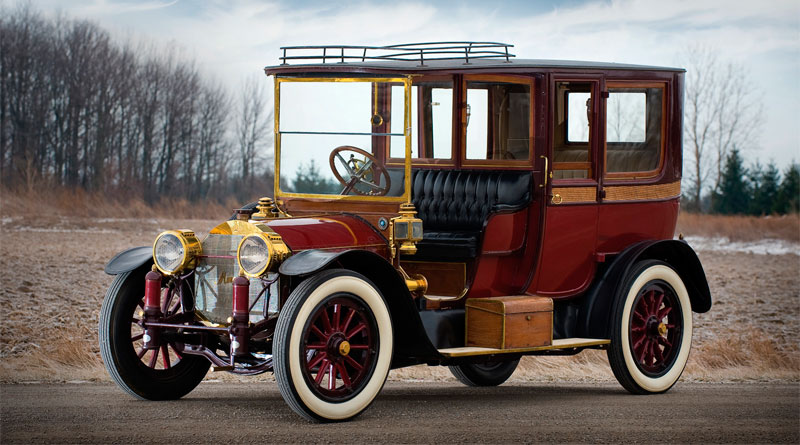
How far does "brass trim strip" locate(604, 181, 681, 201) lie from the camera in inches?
360

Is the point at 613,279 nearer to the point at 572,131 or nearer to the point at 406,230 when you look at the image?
the point at 572,131

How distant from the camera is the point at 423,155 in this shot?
31.2ft

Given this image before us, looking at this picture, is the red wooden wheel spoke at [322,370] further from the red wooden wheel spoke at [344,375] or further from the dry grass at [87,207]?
the dry grass at [87,207]

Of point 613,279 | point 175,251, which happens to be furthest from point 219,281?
point 613,279

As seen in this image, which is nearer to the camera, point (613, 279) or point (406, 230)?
point (406, 230)

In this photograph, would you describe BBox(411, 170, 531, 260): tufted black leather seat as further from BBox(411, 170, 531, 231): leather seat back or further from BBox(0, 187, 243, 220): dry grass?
BBox(0, 187, 243, 220): dry grass

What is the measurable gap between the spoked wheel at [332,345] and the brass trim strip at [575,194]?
1934 mm

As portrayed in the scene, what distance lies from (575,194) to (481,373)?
1.98 m

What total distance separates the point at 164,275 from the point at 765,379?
17.9 ft

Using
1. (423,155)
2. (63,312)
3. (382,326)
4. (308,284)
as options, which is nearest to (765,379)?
(423,155)

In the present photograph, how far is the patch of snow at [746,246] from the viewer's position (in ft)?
75.2

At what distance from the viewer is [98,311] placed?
43.5 ft

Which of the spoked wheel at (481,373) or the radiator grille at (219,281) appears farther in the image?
the spoked wheel at (481,373)

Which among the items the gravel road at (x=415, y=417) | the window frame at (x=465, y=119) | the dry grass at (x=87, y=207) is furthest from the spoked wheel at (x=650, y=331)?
the dry grass at (x=87, y=207)
